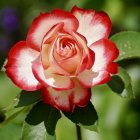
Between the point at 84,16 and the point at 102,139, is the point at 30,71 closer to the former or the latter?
the point at 84,16

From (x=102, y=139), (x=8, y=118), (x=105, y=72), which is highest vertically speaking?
(x=105, y=72)

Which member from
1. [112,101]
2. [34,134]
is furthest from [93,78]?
[112,101]

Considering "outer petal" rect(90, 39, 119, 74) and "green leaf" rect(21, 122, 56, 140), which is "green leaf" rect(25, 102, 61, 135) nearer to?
"green leaf" rect(21, 122, 56, 140)

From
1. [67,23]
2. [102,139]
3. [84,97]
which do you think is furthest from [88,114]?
[102,139]

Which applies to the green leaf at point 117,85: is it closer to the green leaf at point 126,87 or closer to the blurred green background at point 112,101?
the green leaf at point 126,87

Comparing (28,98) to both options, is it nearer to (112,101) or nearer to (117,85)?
(117,85)

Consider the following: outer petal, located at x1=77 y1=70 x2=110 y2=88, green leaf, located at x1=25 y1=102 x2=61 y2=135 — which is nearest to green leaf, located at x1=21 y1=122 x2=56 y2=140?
green leaf, located at x1=25 y1=102 x2=61 y2=135
